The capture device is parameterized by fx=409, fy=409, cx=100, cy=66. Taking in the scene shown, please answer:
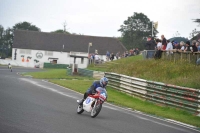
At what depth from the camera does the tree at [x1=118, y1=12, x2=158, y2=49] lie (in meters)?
107

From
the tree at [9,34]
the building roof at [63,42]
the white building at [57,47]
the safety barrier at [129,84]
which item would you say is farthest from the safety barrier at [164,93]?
the tree at [9,34]

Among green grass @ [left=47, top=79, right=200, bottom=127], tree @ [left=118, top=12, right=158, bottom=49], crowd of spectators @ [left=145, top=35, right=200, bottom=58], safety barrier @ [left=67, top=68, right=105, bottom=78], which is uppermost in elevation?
tree @ [left=118, top=12, right=158, bottom=49]

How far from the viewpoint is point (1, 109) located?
13.7 m

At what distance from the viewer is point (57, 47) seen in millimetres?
98750

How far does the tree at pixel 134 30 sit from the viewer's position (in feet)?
351

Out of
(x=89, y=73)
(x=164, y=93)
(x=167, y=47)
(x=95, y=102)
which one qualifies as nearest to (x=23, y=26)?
(x=89, y=73)

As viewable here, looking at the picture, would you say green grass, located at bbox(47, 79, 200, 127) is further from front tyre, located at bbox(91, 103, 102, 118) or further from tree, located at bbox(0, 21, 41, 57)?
tree, located at bbox(0, 21, 41, 57)

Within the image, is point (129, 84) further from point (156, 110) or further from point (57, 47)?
point (57, 47)

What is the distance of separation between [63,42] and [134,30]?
2020cm

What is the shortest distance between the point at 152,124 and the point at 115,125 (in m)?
1.99

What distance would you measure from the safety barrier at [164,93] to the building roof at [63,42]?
7054cm

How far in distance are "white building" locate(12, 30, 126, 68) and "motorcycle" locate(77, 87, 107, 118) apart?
81.3 metres

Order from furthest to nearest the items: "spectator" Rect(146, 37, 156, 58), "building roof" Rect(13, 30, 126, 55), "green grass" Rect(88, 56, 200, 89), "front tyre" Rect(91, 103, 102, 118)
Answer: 1. "building roof" Rect(13, 30, 126, 55)
2. "spectator" Rect(146, 37, 156, 58)
3. "green grass" Rect(88, 56, 200, 89)
4. "front tyre" Rect(91, 103, 102, 118)

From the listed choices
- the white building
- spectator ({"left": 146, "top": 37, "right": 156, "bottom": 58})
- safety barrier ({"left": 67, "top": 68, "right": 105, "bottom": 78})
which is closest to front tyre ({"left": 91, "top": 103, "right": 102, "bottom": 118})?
spectator ({"left": 146, "top": 37, "right": 156, "bottom": 58})
